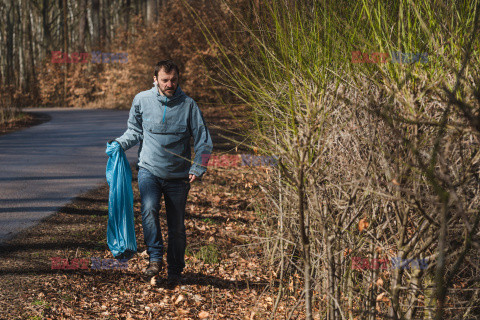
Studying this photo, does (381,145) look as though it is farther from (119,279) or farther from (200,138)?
(119,279)

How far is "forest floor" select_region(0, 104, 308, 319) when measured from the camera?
14.3 ft

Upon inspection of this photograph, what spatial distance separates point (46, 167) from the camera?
9586 millimetres

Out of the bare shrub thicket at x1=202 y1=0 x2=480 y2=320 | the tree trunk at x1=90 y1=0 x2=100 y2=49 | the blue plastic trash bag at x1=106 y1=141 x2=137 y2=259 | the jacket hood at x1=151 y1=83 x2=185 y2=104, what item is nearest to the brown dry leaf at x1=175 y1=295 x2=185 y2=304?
the blue plastic trash bag at x1=106 y1=141 x2=137 y2=259

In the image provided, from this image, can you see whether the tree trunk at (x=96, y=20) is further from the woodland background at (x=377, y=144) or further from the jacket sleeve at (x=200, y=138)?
the woodland background at (x=377, y=144)

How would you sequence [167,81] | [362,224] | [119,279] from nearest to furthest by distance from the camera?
[362,224]
[167,81]
[119,279]

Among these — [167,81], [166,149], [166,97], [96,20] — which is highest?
[96,20]

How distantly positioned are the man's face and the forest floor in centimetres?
116

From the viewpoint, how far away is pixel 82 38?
28.1 metres

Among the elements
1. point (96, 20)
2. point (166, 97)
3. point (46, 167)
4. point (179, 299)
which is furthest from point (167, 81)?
point (96, 20)

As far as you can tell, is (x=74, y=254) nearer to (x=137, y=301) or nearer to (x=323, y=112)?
(x=137, y=301)

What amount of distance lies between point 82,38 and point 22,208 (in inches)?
917

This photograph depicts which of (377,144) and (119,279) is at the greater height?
(377,144)

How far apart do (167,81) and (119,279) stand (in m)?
2.08

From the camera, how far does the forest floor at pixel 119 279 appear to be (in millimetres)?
4371
